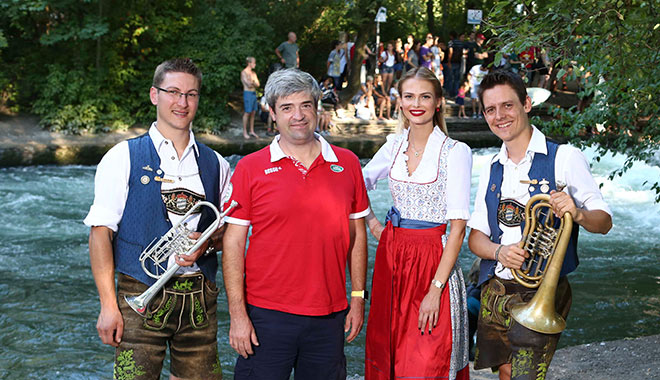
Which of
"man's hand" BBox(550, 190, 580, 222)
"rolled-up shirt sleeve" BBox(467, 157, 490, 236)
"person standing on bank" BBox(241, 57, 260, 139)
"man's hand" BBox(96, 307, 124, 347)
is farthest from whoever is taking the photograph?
"person standing on bank" BBox(241, 57, 260, 139)

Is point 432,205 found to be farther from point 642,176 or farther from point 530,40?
point 642,176

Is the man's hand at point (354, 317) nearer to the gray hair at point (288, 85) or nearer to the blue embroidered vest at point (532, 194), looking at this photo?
the blue embroidered vest at point (532, 194)

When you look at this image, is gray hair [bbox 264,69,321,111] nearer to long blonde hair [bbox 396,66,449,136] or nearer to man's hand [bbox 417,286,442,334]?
long blonde hair [bbox 396,66,449,136]

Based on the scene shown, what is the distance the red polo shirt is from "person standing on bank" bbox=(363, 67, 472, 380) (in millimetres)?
467

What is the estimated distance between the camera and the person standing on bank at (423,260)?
356 cm

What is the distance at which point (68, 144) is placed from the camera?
50.1 ft

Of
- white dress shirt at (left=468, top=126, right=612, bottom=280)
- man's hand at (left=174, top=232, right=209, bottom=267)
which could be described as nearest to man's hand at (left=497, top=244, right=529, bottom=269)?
white dress shirt at (left=468, top=126, right=612, bottom=280)

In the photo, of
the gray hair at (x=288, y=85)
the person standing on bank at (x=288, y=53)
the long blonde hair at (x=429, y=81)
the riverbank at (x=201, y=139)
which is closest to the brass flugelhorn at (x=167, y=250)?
the gray hair at (x=288, y=85)

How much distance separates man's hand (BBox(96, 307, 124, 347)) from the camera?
3.24 meters

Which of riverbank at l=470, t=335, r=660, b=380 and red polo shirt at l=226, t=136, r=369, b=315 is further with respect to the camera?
riverbank at l=470, t=335, r=660, b=380

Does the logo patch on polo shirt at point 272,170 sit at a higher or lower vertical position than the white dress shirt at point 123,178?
higher

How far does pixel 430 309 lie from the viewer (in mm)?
3527

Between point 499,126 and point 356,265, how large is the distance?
955 mm

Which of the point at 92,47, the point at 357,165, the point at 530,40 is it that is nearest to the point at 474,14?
the point at 92,47
